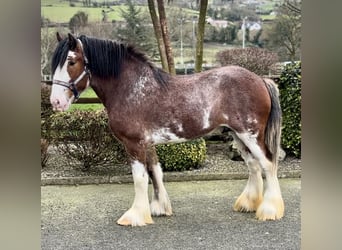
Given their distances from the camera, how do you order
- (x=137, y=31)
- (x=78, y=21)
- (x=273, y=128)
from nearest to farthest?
(x=273, y=128)
(x=78, y=21)
(x=137, y=31)

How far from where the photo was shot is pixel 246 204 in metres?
3.22

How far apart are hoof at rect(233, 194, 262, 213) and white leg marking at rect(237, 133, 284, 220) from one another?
96mm

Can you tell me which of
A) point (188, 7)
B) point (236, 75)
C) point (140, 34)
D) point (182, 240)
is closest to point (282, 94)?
point (236, 75)

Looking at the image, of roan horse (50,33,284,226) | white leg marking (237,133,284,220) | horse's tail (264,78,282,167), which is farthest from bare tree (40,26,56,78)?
horse's tail (264,78,282,167)

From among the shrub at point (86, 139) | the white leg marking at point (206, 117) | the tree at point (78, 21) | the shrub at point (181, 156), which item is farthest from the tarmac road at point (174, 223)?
the tree at point (78, 21)

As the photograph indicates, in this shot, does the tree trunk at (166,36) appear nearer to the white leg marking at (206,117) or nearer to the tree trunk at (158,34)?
the tree trunk at (158,34)

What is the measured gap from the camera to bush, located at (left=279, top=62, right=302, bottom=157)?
3.64 m

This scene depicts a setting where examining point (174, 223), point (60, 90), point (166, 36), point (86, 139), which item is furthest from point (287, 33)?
point (86, 139)

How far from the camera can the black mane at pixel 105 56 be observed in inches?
108

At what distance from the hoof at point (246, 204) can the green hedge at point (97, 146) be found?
2.15 feet

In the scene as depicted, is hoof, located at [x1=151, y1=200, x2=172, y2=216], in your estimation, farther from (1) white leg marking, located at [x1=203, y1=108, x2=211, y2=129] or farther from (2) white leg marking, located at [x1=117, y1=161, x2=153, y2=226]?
(1) white leg marking, located at [x1=203, y1=108, x2=211, y2=129]

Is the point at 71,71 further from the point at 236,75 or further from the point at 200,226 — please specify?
the point at 200,226

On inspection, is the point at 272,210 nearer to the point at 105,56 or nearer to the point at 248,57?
the point at 248,57

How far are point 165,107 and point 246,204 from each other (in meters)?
1.03
